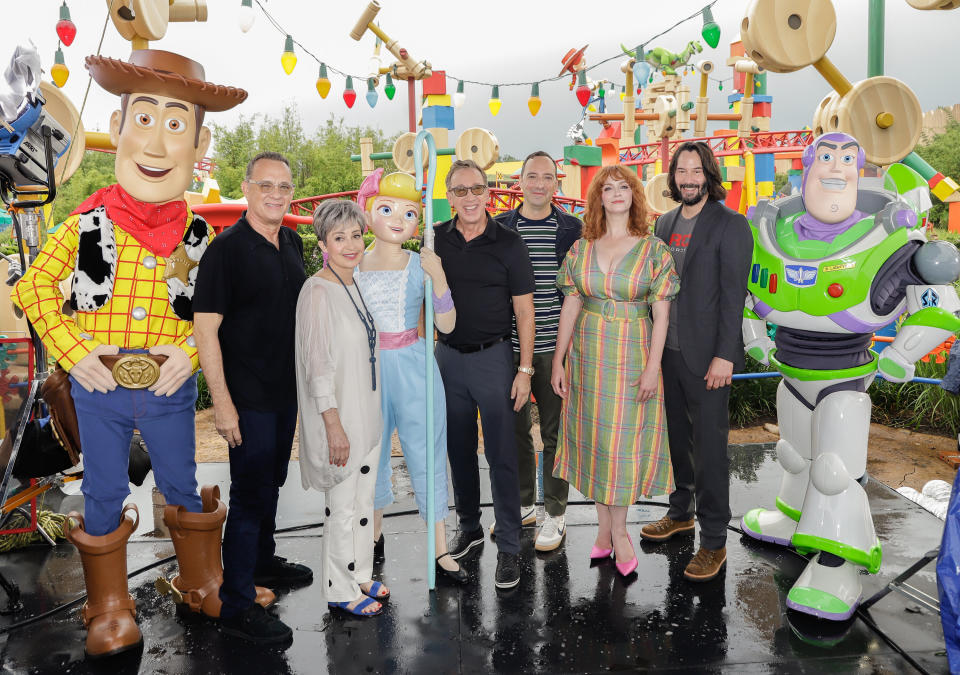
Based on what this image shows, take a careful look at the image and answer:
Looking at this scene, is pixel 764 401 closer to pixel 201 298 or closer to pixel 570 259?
pixel 570 259

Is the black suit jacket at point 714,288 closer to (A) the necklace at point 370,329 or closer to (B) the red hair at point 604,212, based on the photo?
(B) the red hair at point 604,212

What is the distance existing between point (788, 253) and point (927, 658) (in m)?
1.65

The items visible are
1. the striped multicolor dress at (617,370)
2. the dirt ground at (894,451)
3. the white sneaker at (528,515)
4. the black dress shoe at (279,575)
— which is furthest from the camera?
the dirt ground at (894,451)

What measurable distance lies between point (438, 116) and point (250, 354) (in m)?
5.92

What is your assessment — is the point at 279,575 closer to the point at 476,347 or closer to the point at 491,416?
the point at 491,416

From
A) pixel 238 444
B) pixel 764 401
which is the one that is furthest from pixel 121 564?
pixel 764 401

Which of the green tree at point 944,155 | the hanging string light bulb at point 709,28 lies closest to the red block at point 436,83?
the hanging string light bulb at point 709,28

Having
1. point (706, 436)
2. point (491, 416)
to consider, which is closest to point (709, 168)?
point (706, 436)

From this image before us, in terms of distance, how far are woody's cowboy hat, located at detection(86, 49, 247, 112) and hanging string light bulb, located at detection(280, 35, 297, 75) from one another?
8.26ft

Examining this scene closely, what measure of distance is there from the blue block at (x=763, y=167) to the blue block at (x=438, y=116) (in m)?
6.61

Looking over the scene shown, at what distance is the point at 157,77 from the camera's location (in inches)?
109

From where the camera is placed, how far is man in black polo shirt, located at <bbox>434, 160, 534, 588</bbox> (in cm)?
313

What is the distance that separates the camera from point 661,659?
8.77 ft

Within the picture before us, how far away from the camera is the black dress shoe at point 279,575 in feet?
10.8
